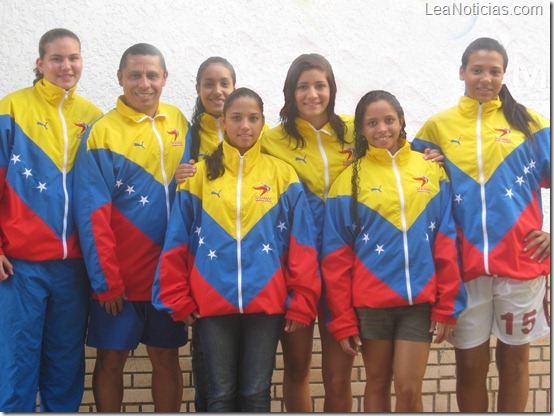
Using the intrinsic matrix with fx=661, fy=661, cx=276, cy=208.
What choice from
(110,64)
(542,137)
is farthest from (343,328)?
(110,64)

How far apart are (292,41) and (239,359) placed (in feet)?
5.51

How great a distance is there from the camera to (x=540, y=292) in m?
3.10

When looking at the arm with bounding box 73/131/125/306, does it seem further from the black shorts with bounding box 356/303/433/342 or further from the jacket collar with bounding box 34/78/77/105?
the black shorts with bounding box 356/303/433/342

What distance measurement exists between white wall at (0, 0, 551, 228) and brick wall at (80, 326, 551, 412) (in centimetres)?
130

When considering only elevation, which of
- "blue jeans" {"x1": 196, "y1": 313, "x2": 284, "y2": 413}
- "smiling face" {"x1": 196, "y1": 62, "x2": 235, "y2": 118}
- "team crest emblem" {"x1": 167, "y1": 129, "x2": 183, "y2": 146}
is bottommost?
"blue jeans" {"x1": 196, "y1": 313, "x2": 284, "y2": 413}

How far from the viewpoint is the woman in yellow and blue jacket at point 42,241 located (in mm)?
3006

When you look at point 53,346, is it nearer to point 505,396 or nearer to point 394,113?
point 394,113

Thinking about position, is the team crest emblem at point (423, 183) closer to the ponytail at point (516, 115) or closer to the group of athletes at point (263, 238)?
the group of athletes at point (263, 238)

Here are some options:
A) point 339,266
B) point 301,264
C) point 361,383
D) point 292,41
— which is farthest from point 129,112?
point 361,383

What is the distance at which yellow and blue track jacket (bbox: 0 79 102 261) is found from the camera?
300 centimetres

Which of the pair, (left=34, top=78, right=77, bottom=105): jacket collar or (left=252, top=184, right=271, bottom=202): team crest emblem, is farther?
(left=34, top=78, right=77, bottom=105): jacket collar

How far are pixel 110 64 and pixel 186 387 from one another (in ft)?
5.89

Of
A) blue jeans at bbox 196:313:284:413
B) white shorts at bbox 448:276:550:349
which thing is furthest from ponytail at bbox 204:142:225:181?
white shorts at bbox 448:276:550:349

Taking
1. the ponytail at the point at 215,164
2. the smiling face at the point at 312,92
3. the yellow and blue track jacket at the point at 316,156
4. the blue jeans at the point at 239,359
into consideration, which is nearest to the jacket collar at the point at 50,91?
the ponytail at the point at 215,164
